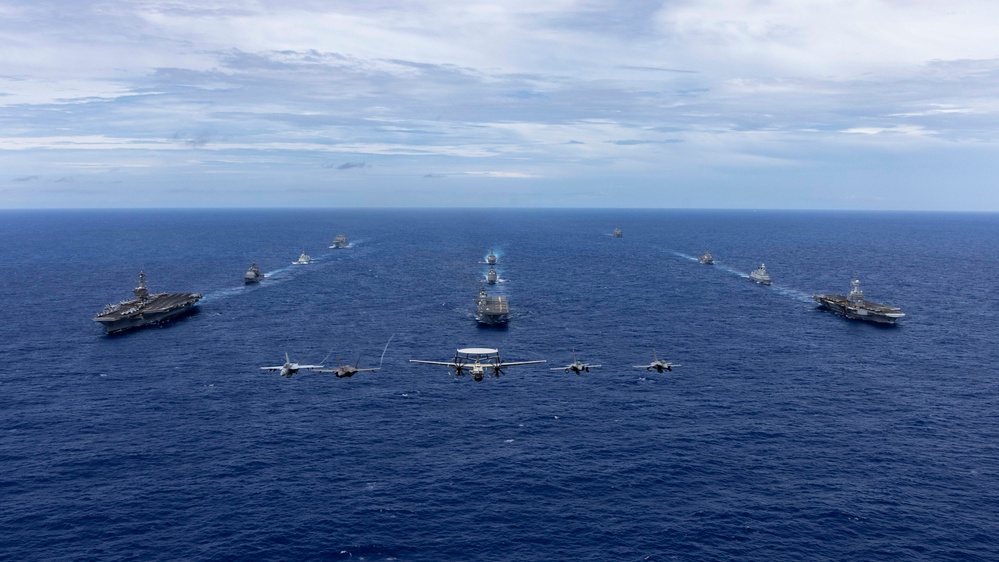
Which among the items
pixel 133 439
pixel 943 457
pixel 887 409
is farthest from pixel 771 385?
pixel 133 439

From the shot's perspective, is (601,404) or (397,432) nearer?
(397,432)

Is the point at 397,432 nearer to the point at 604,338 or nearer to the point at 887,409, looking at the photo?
the point at 604,338

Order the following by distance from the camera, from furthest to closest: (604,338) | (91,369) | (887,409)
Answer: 1. (604,338)
2. (91,369)
3. (887,409)

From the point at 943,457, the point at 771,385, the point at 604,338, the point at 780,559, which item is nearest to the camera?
the point at 780,559

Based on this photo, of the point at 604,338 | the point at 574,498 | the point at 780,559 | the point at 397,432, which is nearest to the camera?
the point at 780,559

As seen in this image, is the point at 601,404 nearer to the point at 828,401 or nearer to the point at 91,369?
the point at 828,401

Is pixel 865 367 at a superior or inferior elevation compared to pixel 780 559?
superior

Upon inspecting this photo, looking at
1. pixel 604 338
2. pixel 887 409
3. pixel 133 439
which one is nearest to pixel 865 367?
pixel 887 409

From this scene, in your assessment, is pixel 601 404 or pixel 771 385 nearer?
pixel 601 404

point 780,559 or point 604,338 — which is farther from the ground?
point 604,338
